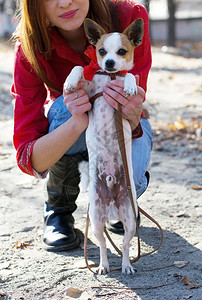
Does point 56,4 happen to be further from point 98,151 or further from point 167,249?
point 167,249

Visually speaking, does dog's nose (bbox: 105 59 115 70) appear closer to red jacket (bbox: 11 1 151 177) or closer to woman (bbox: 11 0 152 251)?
woman (bbox: 11 0 152 251)

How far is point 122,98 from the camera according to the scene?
2.08 m

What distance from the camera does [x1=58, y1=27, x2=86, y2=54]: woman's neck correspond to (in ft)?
8.23

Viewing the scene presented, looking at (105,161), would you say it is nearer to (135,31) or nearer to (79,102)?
(79,102)

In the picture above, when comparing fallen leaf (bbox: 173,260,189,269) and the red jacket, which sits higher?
the red jacket

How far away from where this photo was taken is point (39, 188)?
3.47 meters

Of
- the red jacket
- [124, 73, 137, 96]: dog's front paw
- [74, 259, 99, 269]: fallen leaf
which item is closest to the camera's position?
[124, 73, 137, 96]: dog's front paw

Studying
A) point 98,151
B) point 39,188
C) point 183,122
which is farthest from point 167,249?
point 183,122

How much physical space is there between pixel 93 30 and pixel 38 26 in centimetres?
43

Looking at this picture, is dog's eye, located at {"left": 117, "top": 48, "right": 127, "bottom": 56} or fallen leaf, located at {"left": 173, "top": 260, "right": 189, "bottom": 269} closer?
dog's eye, located at {"left": 117, "top": 48, "right": 127, "bottom": 56}

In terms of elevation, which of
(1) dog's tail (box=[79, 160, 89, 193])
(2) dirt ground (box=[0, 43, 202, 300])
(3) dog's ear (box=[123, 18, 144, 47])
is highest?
(3) dog's ear (box=[123, 18, 144, 47])

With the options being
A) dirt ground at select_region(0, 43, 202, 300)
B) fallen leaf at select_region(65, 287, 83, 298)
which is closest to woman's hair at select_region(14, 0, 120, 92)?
dirt ground at select_region(0, 43, 202, 300)

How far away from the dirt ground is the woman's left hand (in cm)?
80

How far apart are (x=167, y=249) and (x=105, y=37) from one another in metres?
1.22
